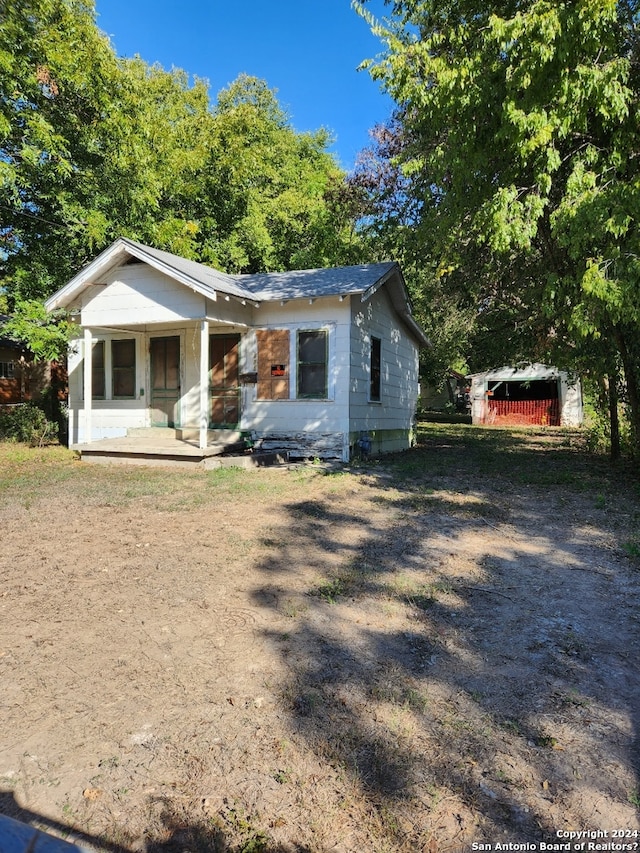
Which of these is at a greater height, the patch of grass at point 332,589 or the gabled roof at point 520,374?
the gabled roof at point 520,374

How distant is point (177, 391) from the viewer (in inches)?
512

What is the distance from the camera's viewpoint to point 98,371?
14.0 metres

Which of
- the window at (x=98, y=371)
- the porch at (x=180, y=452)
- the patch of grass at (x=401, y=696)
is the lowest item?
the patch of grass at (x=401, y=696)

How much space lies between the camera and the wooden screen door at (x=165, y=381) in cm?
1302

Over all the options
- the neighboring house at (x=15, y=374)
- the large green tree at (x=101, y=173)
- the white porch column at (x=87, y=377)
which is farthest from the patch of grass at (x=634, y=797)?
the neighboring house at (x=15, y=374)

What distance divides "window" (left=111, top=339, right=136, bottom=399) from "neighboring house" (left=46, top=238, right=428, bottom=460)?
3 centimetres

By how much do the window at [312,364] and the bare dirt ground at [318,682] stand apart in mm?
5389

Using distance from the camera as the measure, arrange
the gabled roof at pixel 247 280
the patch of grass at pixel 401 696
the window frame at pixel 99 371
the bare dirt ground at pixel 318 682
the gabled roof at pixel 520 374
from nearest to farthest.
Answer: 1. the bare dirt ground at pixel 318 682
2. the patch of grass at pixel 401 696
3. the gabled roof at pixel 247 280
4. the window frame at pixel 99 371
5. the gabled roof at pixel 520 374

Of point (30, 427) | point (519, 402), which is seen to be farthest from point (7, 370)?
point (519, 402)

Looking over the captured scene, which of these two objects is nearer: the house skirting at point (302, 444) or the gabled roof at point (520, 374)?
the house skirting at point (302, 444)

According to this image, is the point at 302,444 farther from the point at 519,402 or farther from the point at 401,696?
the point at 519,402

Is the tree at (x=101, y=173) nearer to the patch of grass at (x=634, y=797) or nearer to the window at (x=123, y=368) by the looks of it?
the window at (x=123, y=368)

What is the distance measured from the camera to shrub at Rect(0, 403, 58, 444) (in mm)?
14469

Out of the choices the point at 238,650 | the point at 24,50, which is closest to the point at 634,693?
the point at 238,650
